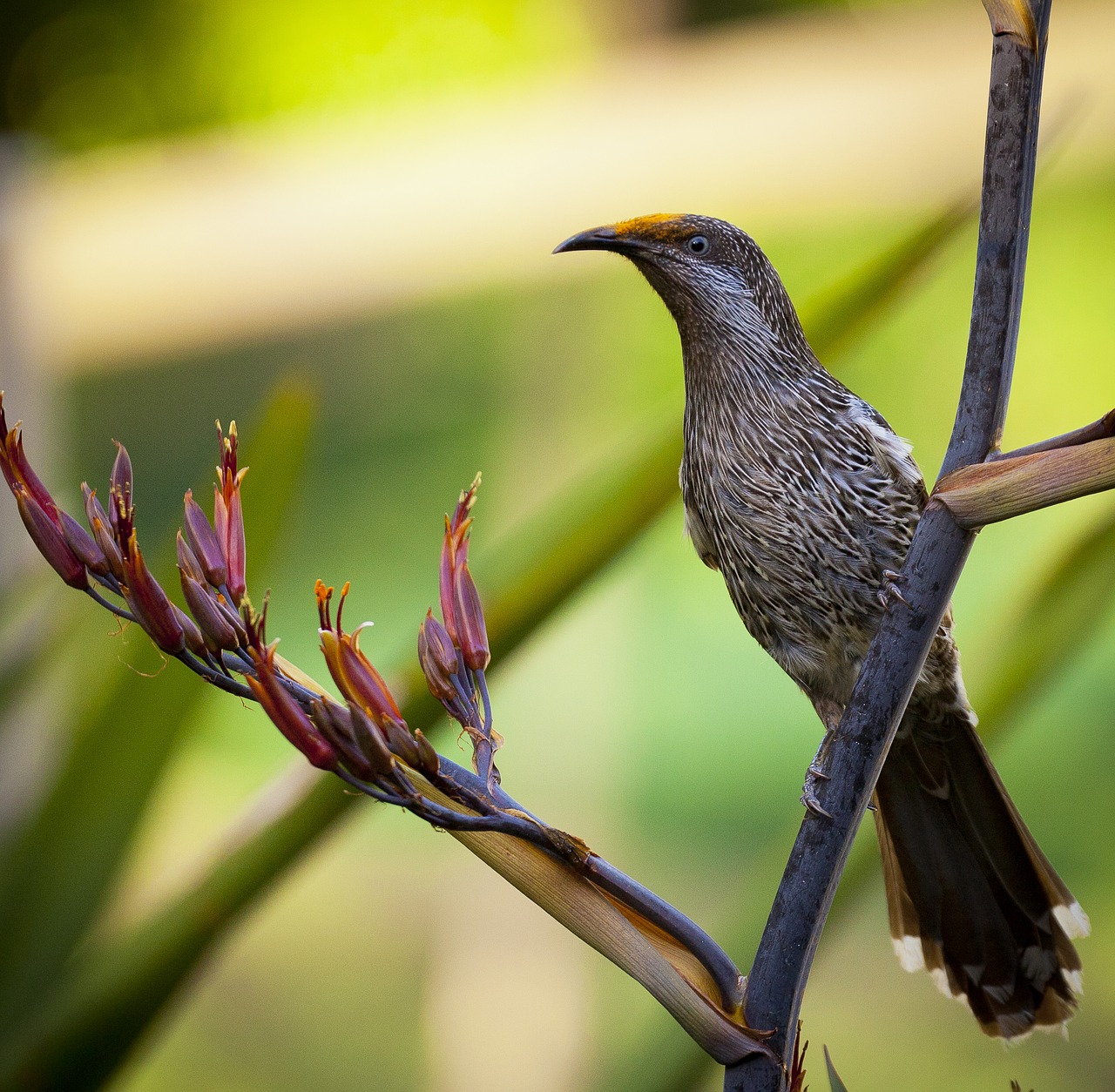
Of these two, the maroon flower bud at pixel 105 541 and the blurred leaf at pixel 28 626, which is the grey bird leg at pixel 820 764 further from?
the blurred leaf at pixel 28 626

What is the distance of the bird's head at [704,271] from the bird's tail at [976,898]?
0.70 ft

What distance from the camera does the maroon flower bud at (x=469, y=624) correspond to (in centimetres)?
28

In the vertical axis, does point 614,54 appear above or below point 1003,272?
above

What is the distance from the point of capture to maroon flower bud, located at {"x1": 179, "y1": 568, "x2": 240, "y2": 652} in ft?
0.82

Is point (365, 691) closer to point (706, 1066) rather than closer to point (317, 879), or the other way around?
point (706, 1066)

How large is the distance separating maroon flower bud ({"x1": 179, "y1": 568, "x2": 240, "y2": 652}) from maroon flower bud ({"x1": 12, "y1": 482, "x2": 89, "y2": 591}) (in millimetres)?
31

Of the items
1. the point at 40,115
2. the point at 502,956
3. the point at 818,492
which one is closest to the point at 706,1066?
the point at 818,492

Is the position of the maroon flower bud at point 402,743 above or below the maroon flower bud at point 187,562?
below

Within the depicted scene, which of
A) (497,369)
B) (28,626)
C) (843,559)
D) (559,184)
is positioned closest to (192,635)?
(843,559)

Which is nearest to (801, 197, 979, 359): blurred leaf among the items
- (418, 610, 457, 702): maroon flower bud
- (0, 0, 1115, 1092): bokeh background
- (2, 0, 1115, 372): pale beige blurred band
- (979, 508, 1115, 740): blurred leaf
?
(979, 508, 1115, 740): blurred leaf

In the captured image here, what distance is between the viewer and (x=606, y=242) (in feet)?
1.34

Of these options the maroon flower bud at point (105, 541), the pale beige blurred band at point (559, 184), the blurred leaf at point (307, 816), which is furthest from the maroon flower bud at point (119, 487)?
the pale beige blurred band at point (559, 184)

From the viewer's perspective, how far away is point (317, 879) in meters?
1.71

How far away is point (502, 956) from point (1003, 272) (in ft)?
4.10
